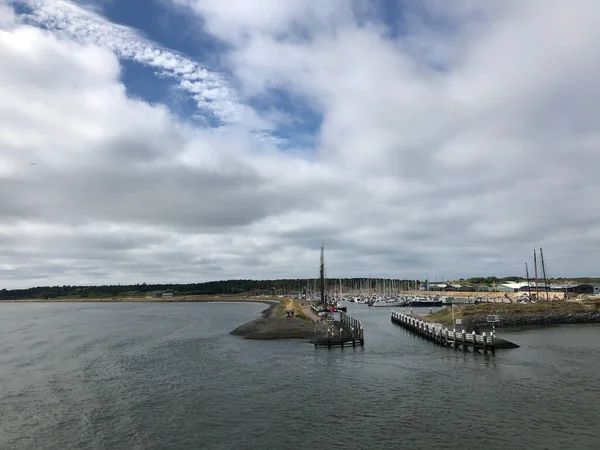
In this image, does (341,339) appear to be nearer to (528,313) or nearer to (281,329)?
(281,329)

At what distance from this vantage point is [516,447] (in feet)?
82.4

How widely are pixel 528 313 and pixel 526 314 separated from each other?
1.37 meters

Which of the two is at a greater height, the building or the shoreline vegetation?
the building

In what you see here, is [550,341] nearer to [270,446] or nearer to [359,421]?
[359,421]

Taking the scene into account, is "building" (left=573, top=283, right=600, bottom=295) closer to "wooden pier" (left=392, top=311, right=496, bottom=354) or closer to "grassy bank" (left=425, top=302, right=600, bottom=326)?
"grassy bank" (left=425, top=302, right=600, bottom=326)

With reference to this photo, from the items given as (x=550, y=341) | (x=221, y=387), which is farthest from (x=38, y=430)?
(x=550, y=341)

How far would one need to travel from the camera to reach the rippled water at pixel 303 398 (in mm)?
27453

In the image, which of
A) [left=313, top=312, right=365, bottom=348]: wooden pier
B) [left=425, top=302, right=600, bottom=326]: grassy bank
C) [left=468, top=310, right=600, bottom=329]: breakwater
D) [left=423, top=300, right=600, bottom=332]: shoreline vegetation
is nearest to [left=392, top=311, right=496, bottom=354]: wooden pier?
[left=313, top=312, right=365, bottom=348]: wooden pier

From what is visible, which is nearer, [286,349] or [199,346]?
[286,349]

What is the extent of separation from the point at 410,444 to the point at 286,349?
35.4m

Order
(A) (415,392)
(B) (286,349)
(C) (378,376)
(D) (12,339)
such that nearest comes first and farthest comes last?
1. (A) (415,392)
2. (C) (378,376)
3. (B) (286,349)
4. (D) (12,339)

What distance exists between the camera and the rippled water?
2745 cm

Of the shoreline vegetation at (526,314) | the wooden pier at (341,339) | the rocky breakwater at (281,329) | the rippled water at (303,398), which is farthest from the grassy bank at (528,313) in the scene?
the rocky breakwater at (281,329)

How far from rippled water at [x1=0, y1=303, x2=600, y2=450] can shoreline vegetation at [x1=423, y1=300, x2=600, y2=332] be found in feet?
83.8
